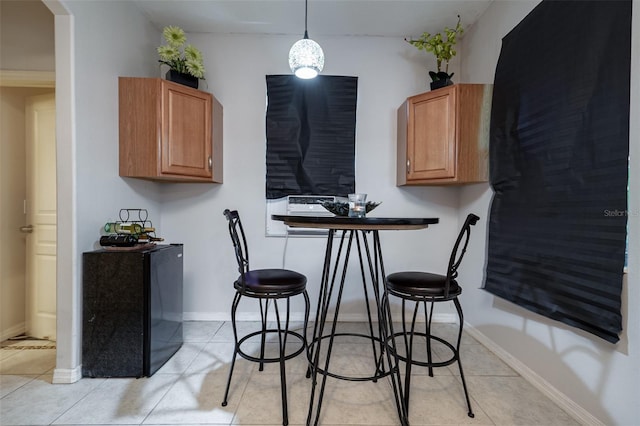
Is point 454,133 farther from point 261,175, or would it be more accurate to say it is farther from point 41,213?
point 41,213

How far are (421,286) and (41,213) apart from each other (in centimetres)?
316

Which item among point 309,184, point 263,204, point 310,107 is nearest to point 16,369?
point 263,204

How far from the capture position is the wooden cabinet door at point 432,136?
2.20 meters

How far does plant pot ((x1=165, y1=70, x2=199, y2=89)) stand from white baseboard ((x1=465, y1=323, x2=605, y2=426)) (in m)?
3.24

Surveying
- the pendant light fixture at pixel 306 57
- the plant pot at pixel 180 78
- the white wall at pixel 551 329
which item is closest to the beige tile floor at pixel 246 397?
the white wall at pixel 551 329

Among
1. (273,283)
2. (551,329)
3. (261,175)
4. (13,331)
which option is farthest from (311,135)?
(13,331)

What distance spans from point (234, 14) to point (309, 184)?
1.64 metres

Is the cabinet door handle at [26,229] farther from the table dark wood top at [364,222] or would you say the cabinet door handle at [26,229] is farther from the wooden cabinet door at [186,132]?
the table dark wood top at [364,222]

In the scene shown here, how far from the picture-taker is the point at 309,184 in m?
2.68

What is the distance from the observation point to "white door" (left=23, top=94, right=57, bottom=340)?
241 cm

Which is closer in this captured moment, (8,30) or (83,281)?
(83,281)

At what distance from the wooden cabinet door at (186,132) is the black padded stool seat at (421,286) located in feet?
5.94

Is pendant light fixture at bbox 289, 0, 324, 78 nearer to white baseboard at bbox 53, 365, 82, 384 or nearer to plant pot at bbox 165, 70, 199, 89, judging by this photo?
plant pot at bbox 165, 70, 199, 89

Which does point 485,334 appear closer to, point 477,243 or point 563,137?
point 477,243
